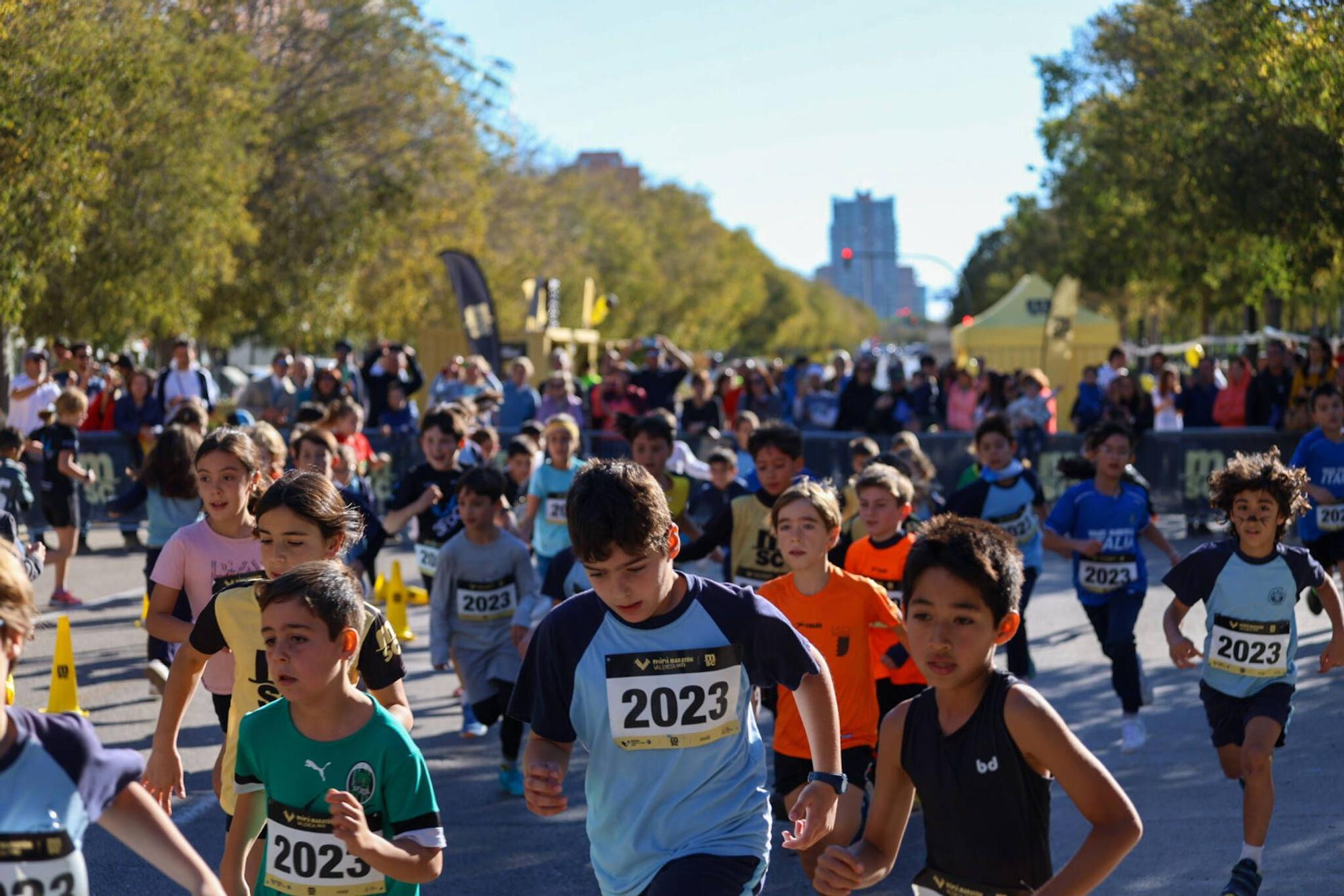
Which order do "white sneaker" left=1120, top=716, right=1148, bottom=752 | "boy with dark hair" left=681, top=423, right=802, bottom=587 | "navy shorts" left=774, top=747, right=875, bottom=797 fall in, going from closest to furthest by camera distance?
"navy shorts" left=774, top=747, right=875, bottom=797 < "boy with dark hair" left=681, top=423, right=802, bottom=587 < "white sneaker" left=1120, top=716, right=1148, bottom=752

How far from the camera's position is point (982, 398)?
20812mm

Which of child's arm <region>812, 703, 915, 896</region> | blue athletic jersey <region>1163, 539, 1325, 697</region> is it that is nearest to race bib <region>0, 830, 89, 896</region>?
child's arm <region>812, 703, 915, 896</region>

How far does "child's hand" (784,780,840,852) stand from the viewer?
361 centimetres

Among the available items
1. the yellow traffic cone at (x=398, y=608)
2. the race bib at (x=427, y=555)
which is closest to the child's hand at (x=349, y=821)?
the race bib at (x=427, y=555)

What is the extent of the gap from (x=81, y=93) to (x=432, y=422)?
29.9 feet

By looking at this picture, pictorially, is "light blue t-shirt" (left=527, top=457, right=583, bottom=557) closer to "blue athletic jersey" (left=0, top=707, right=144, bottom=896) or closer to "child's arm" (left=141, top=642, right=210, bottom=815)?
"child's arm" (left=141, top=642, right=210, bottom=815)

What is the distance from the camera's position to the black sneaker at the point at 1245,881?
563cm

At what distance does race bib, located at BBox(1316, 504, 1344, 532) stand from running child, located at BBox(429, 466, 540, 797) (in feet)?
16.7

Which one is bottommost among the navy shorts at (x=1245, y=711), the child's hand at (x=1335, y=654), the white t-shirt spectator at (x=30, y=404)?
the navy shorts at (x=1245, y=711)

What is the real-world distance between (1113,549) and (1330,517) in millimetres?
2139

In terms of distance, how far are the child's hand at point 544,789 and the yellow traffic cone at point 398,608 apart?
305 inches

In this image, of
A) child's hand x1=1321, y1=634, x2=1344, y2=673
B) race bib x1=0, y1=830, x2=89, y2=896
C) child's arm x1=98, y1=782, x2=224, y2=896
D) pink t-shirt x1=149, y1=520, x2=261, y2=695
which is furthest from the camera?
child's hand x1=1321, y1=634, x2=1344, y2=673

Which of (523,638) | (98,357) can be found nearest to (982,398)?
(523,638)

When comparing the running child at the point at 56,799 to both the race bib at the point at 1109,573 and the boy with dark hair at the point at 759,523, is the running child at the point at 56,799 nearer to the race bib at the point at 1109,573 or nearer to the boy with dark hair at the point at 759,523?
the boy with dark hair at the point at 759,523
